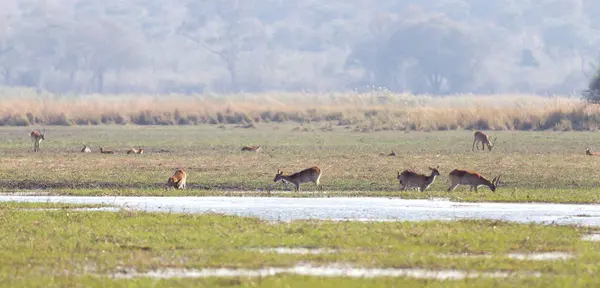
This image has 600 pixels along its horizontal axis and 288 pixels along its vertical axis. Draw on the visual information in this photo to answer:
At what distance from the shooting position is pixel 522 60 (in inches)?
7082

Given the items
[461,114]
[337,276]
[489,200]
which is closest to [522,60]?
[461,114]

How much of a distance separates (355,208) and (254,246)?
6793mm

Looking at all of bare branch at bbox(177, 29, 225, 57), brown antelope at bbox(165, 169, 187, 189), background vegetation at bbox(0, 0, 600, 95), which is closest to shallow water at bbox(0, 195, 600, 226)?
brown antelope at bbox(165, 169, 187, 189)

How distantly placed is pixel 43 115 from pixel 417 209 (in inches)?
1860

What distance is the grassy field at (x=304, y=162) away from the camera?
30.6 metres

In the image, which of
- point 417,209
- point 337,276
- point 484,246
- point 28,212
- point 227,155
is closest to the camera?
point 337,276

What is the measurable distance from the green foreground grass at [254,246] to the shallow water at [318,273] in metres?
0.23

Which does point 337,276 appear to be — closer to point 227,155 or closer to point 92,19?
point 227,155

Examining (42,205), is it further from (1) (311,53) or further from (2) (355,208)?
(1) (311,53)

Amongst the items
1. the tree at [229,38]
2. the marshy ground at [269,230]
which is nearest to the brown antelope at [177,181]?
the marshy ground at [269,230]

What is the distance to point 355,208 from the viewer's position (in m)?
24.5

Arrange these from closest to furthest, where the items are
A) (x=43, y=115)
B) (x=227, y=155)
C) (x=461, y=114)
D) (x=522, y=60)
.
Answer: (x=227, y=155), (x=461, y=114), (x=43, y=115), (x=522, y=60)

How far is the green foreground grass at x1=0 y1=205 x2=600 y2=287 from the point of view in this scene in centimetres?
1513

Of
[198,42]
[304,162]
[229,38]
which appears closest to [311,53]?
[229,38]
